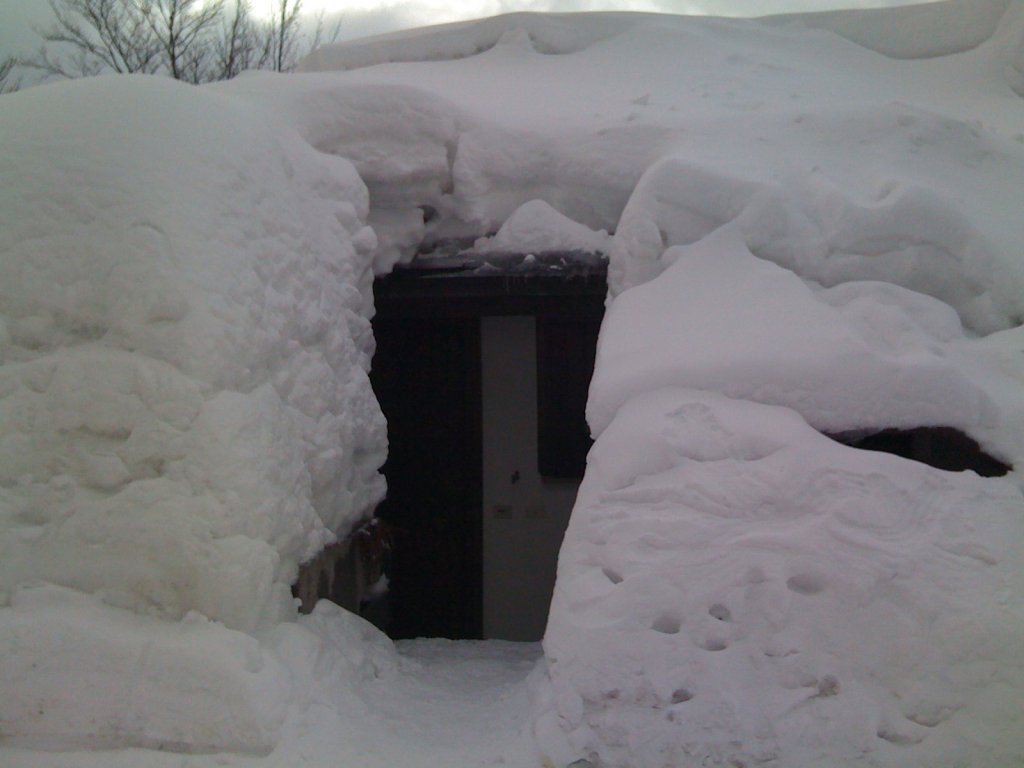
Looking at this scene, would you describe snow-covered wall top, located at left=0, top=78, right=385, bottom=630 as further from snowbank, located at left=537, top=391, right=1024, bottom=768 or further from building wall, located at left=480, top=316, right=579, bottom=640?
building wall, located at left=480, top=316, right=579, bottom=640

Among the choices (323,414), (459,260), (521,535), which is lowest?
(521,535)

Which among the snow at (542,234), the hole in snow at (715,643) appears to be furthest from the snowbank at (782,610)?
the snow at (542,234)

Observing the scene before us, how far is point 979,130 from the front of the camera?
4121mm

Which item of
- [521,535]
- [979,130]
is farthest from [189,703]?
[979,130]

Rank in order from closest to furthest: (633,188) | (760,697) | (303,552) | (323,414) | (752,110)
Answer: (760,697) → (303,552) → (323,414) → (633,188) → (752,110)

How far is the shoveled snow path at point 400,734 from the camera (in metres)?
2.32

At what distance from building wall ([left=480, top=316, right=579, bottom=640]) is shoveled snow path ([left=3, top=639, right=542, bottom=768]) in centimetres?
203

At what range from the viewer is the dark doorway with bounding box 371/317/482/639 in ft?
18.0

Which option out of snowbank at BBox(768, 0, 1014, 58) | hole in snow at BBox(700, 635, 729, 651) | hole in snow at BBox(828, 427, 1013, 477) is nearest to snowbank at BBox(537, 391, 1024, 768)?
hole in snow at BBox(700, 635, 729, 651)

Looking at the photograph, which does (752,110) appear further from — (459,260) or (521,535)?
(521,535)

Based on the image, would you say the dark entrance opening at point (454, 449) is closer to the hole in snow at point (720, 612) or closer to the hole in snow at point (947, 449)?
the hole in snow at point (947, 449)

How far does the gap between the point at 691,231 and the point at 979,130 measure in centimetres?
189

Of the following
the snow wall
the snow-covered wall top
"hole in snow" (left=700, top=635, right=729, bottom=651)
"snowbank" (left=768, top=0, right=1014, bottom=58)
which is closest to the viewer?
"hole in snow" (left=700, top=635, right=729, bottom=651)

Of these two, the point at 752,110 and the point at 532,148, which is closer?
the point at 532,148
